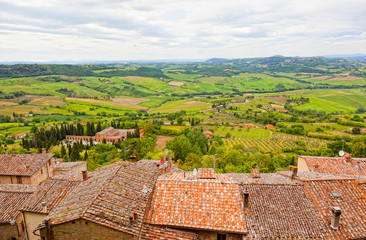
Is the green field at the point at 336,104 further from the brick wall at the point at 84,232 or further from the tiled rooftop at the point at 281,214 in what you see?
the brick wall at the point at 84,232

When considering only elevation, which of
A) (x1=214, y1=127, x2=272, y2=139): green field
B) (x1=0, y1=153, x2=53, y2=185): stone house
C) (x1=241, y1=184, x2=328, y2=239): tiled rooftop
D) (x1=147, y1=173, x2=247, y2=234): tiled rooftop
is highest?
(x1=147, y1=173, x2=247, y2=234): tiled rooftop

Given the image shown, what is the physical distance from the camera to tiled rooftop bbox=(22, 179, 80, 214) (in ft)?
63.7

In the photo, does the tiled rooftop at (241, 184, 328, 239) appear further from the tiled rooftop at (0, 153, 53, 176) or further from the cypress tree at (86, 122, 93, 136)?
the cypress tree at (86, 122, 93, 136)

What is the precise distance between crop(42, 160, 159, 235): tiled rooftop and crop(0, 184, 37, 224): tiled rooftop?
9.17m

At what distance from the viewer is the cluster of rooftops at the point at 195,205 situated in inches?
556

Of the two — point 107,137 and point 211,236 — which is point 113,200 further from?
point 107,137

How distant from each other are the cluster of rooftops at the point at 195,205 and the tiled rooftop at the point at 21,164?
742 centimetres

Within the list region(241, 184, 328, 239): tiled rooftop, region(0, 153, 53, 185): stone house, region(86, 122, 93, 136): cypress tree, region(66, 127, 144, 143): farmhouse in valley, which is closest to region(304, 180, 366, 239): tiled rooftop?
region(241, 184, 328, 239): tiled rooftop

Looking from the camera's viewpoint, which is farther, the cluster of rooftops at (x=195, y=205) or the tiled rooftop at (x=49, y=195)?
the tiled rooftop at (x=49, y=195)

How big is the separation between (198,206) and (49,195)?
1331 cm

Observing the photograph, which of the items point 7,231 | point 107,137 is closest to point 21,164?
point 7,231

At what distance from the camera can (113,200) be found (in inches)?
572

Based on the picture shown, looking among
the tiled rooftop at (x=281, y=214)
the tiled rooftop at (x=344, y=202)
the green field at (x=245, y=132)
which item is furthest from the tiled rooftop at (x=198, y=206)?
the green field at (x=245, y=132)

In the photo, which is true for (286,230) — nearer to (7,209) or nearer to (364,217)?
(364,217)
